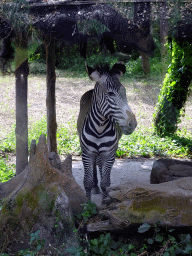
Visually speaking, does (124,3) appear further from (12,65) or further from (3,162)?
(3,162)

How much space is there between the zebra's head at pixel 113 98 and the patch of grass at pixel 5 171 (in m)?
2.51

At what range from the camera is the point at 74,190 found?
3943 mm

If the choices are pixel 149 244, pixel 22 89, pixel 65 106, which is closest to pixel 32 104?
pixel 65 106

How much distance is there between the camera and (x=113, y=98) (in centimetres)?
405

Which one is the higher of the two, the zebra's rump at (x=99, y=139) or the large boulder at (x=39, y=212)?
the zebra's rump at (x=99, y=139)

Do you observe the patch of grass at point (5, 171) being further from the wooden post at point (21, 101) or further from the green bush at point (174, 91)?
the green bush at point (174, 91)

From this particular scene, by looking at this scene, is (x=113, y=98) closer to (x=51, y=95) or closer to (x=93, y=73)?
(x=93, y=73)

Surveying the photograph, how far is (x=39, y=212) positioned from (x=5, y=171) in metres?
3.06

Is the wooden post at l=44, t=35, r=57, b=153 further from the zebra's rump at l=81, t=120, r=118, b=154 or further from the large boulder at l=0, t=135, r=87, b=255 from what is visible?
the large boulder at l=0, t=135, r=87, b=255

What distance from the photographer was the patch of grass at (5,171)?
18.9 ft

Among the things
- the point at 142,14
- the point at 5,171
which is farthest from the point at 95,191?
the point at 142,14

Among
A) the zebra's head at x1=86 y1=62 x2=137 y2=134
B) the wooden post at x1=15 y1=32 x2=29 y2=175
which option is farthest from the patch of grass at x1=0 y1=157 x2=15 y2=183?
the zebra's head at x1=86 y1=62 x2=137 y2=134

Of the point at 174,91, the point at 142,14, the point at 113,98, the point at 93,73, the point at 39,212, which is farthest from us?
the point at 174,91

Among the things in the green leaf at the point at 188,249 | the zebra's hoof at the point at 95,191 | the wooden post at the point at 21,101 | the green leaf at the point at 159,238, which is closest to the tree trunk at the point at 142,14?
the wooden post at the point at 21,101
